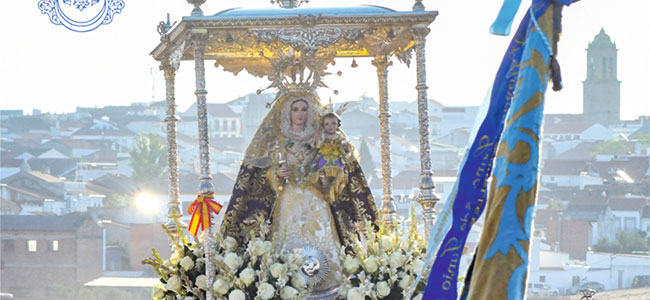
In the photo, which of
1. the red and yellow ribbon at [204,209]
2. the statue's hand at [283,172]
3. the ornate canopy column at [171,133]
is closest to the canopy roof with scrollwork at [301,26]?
the statue's hand at [283,172]

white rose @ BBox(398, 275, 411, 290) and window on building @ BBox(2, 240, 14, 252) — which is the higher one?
white rose @ BBox(398, 275, 411, 290)

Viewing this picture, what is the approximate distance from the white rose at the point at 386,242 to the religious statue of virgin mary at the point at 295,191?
24 centimetres

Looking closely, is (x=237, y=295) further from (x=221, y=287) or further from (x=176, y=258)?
(x=176, y=258)

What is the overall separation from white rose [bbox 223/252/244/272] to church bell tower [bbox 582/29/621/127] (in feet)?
190

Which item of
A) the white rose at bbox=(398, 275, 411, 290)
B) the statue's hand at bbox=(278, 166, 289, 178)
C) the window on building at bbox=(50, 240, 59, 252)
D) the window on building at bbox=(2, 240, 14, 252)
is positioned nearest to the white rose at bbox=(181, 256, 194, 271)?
the statue's hand at bbox=(278, 166, 289, 178)

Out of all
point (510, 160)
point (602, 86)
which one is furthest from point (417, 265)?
point (602, 86)

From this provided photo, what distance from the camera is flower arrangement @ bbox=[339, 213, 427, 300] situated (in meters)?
7.56

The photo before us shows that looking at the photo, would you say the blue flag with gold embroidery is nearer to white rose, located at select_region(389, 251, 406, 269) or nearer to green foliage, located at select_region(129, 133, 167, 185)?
white rose, located at select_region(389, 251, 406, 269)

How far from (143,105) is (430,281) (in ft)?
203

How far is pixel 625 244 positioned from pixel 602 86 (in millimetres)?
28053

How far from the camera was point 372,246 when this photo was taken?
7.84 m

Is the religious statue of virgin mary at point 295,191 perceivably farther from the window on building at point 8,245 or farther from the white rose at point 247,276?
the window on building at point 8,245

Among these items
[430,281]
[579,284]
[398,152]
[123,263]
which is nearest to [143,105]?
[398,152]

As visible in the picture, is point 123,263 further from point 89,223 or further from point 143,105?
point 143,105
